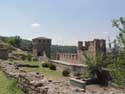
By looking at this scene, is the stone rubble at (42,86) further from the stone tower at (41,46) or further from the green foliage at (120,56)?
the stone tower at (41,46)

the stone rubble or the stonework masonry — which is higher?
the stonework masonry

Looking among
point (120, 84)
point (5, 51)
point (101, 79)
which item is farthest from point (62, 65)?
point (120, 84)

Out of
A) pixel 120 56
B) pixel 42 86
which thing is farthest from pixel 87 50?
pixel 42 86

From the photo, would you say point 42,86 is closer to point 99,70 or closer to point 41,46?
point 99,70

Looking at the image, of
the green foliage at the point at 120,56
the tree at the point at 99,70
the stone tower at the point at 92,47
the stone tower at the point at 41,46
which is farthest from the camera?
the stone tower at the point at 41,46

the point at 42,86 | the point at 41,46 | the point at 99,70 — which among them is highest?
the point at 41,46

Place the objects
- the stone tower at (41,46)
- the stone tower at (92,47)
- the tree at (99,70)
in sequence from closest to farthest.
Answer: the tree at (99,70) < the stone tower at (92,47) < the stone tower at (41,46)

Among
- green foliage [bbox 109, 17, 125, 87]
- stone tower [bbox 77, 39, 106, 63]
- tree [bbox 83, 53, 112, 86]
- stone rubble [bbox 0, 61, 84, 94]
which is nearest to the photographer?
stone rubble [bbox 0, 61, 84, 94]

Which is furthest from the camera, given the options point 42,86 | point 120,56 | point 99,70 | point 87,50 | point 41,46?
point 41,46

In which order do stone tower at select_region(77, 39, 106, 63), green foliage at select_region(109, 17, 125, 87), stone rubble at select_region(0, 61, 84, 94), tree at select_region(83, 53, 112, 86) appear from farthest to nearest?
stone tower at select_region(77, 39, 106, 63) → tree at select_region(83, 53, 112, 86) → green foliage at select_region(109, 17, 125, 87) → stone rubble at select_region(0, 61, 84, 94)

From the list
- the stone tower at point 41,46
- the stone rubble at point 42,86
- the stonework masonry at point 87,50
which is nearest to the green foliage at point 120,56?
the stone rubble at point 42,86

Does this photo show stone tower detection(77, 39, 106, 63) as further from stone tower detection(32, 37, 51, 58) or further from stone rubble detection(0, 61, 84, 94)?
stone rubble detection(0, 61, 84, 94)

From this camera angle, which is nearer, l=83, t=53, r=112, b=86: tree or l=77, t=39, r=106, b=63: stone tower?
l=83, t=53, r=112, b=86: tree

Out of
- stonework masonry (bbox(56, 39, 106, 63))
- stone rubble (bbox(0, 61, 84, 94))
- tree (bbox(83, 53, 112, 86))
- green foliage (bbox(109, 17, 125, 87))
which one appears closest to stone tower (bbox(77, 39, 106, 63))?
stonework masonry (bbox(56, 39, 106, 63))
